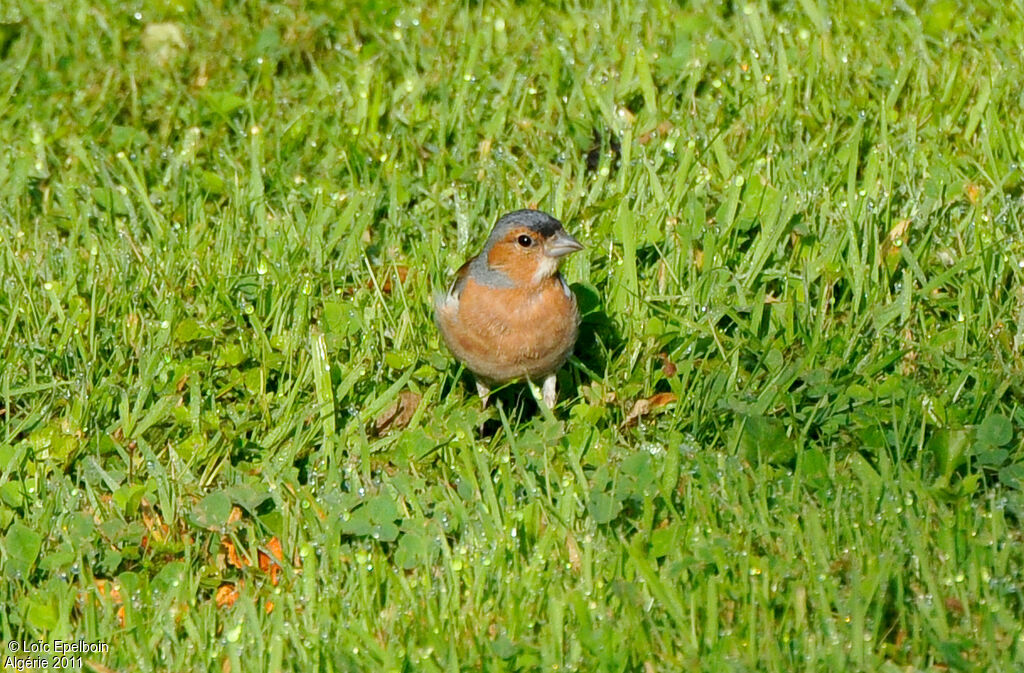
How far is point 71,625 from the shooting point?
4.20m

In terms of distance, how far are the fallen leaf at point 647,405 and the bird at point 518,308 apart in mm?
314

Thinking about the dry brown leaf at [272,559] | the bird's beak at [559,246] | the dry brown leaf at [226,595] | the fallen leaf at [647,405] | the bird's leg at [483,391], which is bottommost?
the dry brown leaf at [226,595]

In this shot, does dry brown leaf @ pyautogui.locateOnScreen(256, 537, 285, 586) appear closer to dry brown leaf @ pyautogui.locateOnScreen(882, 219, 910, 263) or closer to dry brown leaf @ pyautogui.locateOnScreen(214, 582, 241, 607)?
dry brown leaf @ pyautogui.locateOnScreen(214, 582, 241, 607)

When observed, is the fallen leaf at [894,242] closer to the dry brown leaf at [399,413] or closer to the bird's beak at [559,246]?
the bird's beak at [559,246]

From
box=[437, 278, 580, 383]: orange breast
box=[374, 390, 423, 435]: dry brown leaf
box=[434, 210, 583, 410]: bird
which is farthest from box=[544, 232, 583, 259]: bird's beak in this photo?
box=[374, 390, 423, 435]: dry brown leaf

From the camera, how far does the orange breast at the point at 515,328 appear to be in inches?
199

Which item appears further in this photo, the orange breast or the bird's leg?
the bird's leg

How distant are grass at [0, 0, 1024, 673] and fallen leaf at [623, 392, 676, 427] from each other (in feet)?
0.06

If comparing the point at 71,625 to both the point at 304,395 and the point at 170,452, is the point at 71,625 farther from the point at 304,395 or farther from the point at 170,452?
the point at 304,395

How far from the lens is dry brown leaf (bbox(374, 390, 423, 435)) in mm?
5289

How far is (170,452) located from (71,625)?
0.91 metres

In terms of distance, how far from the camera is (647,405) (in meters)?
5.21

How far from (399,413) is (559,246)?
0.87 metres


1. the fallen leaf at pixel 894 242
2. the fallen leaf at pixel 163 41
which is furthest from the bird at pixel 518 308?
the fallen leaf at pixel 163 41
